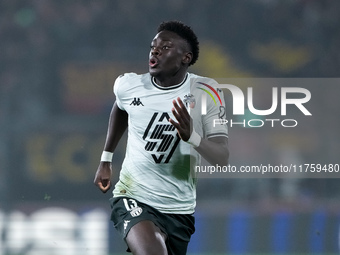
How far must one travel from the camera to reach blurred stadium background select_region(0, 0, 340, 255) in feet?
24.0

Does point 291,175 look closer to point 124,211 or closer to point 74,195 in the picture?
point 74,195

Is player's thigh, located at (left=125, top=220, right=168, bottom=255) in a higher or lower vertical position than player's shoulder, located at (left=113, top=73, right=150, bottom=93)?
lower

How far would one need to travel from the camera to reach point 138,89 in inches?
202

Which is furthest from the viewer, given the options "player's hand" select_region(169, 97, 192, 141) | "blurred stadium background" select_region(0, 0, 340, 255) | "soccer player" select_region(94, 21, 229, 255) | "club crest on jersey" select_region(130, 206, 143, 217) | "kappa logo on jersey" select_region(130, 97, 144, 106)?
"blurred stadium background" select_region(0, 0, 340, 255)

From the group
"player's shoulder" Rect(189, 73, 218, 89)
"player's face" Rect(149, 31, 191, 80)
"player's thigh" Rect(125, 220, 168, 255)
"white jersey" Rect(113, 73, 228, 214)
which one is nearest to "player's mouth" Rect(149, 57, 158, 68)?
"player's face" Rect(149, 31, 191, 80)

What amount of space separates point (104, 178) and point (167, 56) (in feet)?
3.08

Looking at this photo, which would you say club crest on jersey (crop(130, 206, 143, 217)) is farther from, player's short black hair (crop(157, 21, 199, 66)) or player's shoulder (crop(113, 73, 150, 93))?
player's short black hair (crop(157, 21, 199, 66))

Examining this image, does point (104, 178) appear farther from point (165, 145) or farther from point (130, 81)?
point (130, 81)

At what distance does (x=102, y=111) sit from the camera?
738 cm

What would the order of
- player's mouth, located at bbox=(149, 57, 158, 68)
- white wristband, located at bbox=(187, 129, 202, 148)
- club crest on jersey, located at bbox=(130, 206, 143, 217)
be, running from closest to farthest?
white wristband, located at bbox=(187, 129, 202, 148) < club crest on jersey, located at bbox=(130, 206, 143, 217) < player's mouth, located at bbox=(149, 57, 158, 68)

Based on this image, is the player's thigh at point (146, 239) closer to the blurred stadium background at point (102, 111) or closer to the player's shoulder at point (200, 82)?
the player's shoulder at point (200, 82)

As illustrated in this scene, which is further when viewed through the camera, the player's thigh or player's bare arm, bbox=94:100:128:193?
player's bare arm, bbox=94:100:128:193

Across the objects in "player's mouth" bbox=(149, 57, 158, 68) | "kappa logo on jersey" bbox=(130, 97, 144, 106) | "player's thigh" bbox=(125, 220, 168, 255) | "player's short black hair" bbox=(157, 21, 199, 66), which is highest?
"player's short black hair" bbox=(157, 21, 199, 66)

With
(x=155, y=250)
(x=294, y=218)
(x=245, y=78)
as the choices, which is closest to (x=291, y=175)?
(x=294, y=218)
